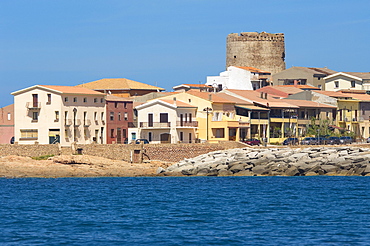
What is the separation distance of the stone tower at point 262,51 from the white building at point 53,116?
6345cm

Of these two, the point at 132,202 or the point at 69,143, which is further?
the point at 69,143

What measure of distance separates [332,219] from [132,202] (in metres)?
14.8

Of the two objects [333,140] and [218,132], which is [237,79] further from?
[218,132]

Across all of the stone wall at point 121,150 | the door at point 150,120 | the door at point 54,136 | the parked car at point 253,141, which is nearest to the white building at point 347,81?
the parked car at point 253,141

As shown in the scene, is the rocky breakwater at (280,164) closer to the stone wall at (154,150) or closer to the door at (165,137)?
the stone wall at (154,150)

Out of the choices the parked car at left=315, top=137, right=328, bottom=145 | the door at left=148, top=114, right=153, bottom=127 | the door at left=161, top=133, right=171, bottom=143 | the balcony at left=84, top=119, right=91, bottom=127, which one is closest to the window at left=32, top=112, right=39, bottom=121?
the balcony at left=84, top=119, right=91, bottom=127

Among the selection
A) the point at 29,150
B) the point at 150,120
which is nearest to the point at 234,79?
the point at 150,120

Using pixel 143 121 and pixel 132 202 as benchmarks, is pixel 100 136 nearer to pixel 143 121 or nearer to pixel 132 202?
pixel 143 121

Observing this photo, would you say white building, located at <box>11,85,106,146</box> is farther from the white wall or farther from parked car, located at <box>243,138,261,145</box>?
the white wall

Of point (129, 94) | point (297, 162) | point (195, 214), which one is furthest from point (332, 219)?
point (129, 94)

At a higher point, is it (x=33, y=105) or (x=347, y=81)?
(x=347, y=81)

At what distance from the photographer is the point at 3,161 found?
80.2 metres

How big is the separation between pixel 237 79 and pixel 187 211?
8433 centimetres

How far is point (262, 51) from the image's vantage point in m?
151
